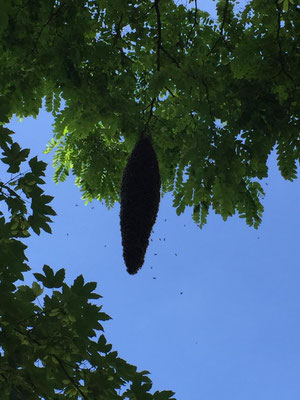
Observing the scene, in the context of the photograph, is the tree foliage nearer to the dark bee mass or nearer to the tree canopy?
the dark bee mass

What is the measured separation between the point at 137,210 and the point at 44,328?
1.09 m

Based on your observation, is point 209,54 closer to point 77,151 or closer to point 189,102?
point 189,102

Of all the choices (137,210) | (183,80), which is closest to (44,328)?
(137,210)

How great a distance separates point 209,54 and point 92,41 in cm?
155

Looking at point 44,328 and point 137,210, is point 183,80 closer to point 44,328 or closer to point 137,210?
point 137,210

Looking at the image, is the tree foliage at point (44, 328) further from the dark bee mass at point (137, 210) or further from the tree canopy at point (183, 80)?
the tree canopy at point (183, 80)

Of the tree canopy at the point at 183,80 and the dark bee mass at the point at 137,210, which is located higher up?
the tree canopy at the point at 183,80

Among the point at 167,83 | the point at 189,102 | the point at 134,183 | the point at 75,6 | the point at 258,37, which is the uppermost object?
the point at 258,37

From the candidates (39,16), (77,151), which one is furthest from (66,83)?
(77,151)

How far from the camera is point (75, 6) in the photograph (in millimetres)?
6668

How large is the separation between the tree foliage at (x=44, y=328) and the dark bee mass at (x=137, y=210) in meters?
0.56

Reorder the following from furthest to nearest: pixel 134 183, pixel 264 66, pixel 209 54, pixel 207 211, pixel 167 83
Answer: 1. pixel 209 54
2. pixel 207 211
3. pixel 264 66
4. pixel 167 83
5. pixel 134 183

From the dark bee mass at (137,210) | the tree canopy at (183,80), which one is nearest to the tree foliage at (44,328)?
the dark bee mass at (137,210)

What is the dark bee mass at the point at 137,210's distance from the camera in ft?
13.5
